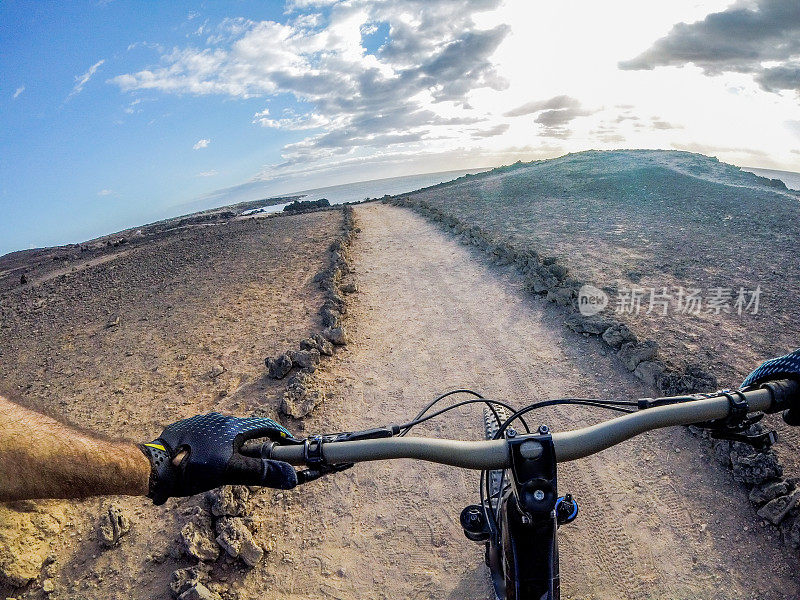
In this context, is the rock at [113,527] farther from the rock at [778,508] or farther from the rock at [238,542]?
the rock at [778,508]

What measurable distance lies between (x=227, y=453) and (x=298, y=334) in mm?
7161

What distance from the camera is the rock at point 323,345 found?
7.73 m

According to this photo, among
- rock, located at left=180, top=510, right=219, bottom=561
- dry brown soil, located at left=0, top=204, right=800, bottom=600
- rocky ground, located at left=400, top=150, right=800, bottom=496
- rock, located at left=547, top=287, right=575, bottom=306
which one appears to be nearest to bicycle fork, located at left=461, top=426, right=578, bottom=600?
dry brown soil, located at left=0, top=204, right=800, bottom=600

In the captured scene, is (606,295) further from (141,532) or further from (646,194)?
(646,194)

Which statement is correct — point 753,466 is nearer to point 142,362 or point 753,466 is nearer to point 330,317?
A: point 330,317

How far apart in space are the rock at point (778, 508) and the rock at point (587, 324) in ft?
11.9

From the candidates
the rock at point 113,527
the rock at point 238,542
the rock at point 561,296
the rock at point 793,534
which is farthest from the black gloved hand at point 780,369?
the rock at point 561,296

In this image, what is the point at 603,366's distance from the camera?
21.6ft

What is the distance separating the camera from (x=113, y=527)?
4.45 m

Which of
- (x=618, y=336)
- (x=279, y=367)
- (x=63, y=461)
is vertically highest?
(x=63, y=461)

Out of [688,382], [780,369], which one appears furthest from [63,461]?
[688,382]

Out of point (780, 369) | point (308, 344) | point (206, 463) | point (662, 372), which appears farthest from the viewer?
point (308, 344)

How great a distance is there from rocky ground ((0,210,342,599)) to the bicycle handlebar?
57.0 inches

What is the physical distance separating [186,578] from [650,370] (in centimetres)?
625
